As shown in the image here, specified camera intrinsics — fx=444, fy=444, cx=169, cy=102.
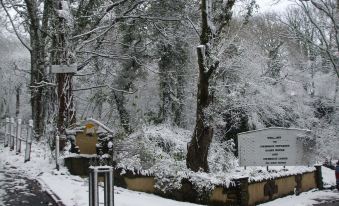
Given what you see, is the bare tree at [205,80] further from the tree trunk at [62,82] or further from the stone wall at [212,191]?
the tree trunk at [62,82]

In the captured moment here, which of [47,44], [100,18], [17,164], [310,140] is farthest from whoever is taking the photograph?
[47,44]

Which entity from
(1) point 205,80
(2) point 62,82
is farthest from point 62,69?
(1) point 205,80

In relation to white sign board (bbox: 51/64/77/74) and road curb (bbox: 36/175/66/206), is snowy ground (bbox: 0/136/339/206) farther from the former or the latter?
white sign board (bbox: 51/64/77/74)

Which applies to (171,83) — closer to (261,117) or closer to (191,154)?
(261,117)

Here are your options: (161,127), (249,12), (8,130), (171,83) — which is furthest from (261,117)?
(8,130)

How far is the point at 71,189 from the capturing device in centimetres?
1080

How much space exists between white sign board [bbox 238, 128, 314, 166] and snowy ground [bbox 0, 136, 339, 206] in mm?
1326

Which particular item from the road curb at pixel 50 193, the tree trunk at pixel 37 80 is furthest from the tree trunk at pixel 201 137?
the tree trunk at pixel 37 80

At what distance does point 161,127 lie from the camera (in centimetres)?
1997

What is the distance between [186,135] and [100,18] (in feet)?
22.0

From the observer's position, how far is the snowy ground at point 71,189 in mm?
10234

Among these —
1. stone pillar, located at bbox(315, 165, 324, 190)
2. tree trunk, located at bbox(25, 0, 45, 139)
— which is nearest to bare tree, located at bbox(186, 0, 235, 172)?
stone pillar, located at bbox(315, 165, 324, 190)

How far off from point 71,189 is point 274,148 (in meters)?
7.75

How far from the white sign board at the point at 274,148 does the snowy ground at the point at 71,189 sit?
133 centimetres
